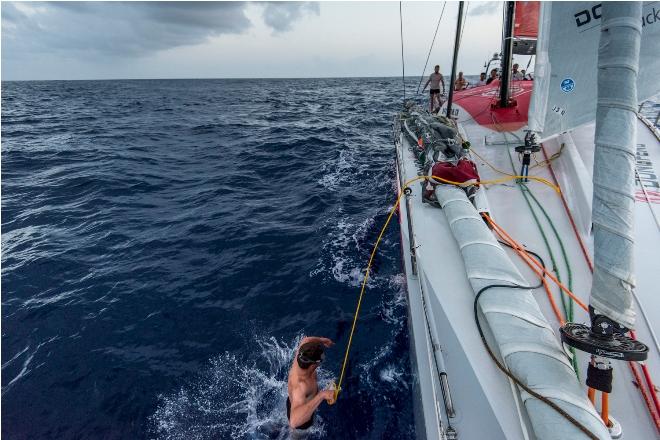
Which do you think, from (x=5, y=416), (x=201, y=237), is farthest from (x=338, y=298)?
(x=5, y=416)

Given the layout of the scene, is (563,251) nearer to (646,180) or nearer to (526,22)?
(646,180)

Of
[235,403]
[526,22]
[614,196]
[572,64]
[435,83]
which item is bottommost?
[235,403]

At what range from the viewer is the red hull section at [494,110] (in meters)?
6.75

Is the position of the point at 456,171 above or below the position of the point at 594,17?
below

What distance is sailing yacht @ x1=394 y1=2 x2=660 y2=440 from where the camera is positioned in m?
1.96

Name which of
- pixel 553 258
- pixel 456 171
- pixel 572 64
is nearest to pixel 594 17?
pixel 572 64

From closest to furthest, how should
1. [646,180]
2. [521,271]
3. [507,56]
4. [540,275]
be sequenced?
[540,275] < [521,271] < [646,180] < [507,56]

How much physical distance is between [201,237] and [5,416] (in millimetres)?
4080

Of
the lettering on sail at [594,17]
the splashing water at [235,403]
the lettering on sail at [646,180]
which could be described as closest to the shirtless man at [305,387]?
the splashing water at [235,403]

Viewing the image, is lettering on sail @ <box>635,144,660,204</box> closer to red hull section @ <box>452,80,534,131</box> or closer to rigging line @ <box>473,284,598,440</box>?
red hull section @ <box>452,80,534,131</box>

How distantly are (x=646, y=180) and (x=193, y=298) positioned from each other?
6.57 metres

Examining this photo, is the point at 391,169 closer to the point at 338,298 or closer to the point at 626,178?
the point at 338,298

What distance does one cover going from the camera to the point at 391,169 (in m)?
11.0

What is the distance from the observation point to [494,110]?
23.9 ft
